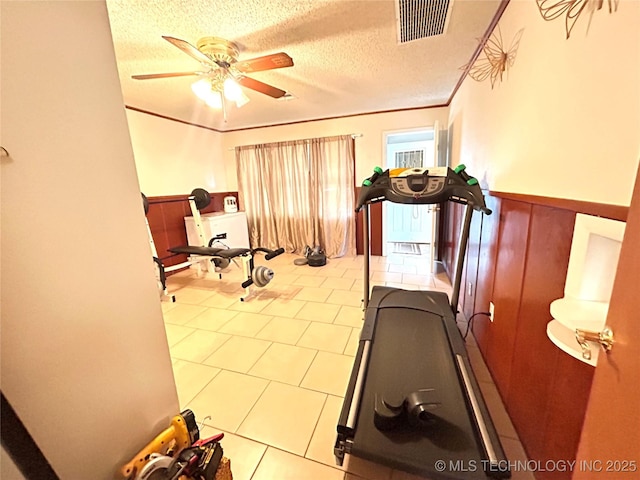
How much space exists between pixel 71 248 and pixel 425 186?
1894 mm

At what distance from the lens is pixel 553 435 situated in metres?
0.98

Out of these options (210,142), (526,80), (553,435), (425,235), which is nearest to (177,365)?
(553,435)

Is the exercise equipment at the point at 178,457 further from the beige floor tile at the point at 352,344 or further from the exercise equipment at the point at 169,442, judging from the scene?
the beige floor tile at the point at 352,344

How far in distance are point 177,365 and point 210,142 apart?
406cm

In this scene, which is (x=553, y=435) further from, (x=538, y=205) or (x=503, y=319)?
(x=538, y=205)

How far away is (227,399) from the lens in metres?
1.60

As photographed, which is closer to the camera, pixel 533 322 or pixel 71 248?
pixel 71 248

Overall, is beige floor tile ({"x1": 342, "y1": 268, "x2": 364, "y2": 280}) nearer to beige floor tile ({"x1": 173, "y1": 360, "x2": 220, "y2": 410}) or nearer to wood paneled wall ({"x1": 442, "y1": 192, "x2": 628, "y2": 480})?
wood paneled wall ({"x1": 442, "y1": 192, "x2": 628, "y2": 480})

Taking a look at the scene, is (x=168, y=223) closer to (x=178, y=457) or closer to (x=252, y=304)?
(x=252, y=304)

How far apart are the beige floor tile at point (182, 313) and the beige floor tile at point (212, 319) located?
7 cm

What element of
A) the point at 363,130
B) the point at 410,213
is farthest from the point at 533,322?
the point at 410,213

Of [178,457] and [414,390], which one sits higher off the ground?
[178,457]

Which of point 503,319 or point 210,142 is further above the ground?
point 210,142

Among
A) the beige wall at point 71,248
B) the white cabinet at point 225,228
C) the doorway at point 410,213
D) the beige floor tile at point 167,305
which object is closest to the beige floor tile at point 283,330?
the beige floor tile at point 167,305
